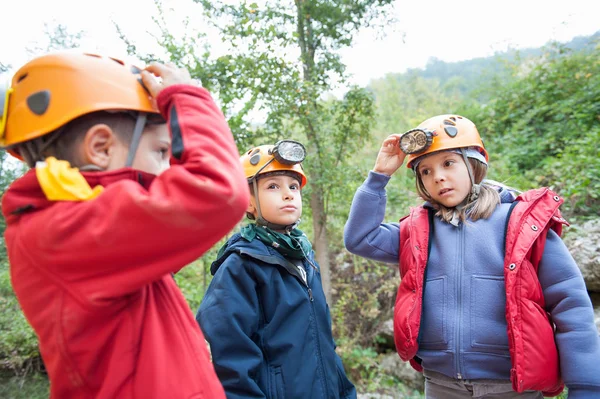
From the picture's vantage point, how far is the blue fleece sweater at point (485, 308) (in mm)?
1807

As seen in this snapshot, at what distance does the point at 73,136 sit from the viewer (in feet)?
3.80

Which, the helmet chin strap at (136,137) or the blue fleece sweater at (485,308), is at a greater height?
the helmet chin strap at (136,137)

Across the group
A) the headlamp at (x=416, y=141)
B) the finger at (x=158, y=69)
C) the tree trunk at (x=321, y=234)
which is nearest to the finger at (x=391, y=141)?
the headlamp at (x=416, y=141)

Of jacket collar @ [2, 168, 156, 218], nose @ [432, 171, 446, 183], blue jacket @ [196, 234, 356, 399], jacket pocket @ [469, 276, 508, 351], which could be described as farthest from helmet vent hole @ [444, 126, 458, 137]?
jacket collar @ [2, 168, 156, 218]

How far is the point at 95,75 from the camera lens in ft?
3.77

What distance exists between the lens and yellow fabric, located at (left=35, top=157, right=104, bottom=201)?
3.40 feet

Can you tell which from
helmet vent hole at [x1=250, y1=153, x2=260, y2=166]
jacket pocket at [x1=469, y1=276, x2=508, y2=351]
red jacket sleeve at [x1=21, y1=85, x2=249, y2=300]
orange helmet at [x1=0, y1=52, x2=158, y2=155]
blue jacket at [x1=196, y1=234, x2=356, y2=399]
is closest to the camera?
red jacket sleeve at [x1=21, y1=85, x2=249, y2=300]

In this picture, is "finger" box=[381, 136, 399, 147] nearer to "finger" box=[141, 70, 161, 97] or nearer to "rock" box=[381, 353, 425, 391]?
"finger" box=[141, 70, 161, 97]

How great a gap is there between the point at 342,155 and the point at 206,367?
15.1 ft

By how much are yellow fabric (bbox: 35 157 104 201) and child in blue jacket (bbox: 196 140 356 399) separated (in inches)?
37.3

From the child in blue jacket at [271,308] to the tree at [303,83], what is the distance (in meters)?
2.66

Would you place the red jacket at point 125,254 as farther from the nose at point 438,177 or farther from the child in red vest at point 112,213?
the nose at point 438,177

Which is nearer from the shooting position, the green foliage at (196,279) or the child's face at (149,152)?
the child's face at (149,152)

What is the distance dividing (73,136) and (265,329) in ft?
4.04
